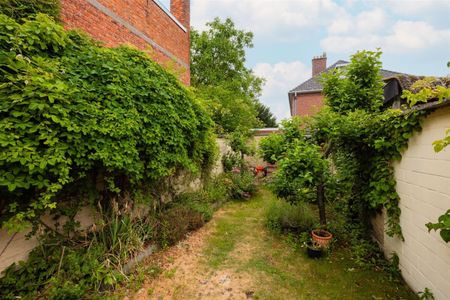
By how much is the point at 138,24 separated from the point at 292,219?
6914 millimetres

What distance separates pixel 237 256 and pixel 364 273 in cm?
206

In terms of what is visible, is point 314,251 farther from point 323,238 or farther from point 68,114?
point 68,114

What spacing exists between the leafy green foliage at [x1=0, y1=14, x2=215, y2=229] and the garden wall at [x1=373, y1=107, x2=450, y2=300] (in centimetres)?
375

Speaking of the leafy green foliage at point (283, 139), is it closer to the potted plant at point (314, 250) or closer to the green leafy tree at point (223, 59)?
the potted plant at point (314, 250)

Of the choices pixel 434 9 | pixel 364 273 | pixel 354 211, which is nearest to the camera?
pixel 364 273

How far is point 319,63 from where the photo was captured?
16.5 metres

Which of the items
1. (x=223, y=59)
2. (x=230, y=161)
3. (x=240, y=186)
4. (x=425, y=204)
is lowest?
(x=240, y=186)

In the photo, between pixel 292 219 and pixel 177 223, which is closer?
pixel 177 223

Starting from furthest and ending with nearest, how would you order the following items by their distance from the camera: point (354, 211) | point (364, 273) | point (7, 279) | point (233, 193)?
1. point (233, 193)
2. point (354, 211)
3. point (364, 273)
4. point (7, 279)

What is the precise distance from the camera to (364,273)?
3.02 meters

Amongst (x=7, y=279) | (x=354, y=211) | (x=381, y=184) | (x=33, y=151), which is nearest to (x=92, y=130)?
(x=33, y=151)

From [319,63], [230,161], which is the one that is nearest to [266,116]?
[319,63]

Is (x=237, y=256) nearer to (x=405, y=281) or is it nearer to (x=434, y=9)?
(x=405, y=281)

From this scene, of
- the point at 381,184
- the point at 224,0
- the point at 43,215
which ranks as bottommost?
the point at 43,215
